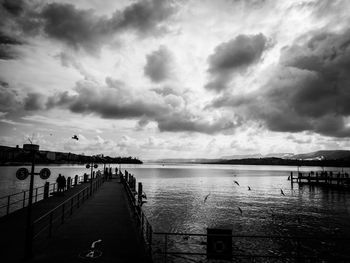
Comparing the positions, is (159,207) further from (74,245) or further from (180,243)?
(74,245)

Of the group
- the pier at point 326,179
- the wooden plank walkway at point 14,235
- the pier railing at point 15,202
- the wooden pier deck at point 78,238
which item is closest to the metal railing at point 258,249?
the wooden pier deck at point 78,238

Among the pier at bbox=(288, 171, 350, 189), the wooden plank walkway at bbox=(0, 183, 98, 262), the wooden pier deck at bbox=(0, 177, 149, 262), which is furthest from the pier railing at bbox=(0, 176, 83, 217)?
the pier at bbox=(288, 171, 350, 189)

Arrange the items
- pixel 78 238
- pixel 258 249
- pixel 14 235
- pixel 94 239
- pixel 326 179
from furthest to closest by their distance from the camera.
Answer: pixel 326 179 → pixel 258 249 → pixel 14 235 → pixel 78 238 → pixel 94 239

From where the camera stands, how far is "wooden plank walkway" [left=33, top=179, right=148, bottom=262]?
10586 mm

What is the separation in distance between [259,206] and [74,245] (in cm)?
3455

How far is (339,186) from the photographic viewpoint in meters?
66.4

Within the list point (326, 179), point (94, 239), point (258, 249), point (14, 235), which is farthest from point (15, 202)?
point (326, 179)

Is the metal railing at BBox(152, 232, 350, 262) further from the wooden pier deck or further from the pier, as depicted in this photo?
the pier

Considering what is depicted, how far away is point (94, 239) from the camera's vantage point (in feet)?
42.4

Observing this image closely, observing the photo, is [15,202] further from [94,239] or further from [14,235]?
[94,239]

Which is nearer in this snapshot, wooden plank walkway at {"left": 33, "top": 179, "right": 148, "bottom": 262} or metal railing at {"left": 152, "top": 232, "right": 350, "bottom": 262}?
wooden plank walkway at {"left": 33, "top": 179, "right": 148, "bottom": 262}

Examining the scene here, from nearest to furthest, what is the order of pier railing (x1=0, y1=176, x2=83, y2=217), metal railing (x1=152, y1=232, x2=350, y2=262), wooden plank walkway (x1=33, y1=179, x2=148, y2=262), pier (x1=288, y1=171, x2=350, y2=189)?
Result: wooden plank walkway (x1=33, y1=179, x2=148, y2=262) → metal railing (x1=152, y1=232, x2=350, y2=262) → pier railing (x1=0, y1=176, x2=83, y2=217) → pier (x1=288, y1=171, x2=350, y2=189)

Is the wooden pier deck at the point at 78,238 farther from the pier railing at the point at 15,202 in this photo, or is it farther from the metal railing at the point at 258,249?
the metal railing at the point at 258,249

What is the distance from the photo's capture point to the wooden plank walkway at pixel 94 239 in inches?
417
